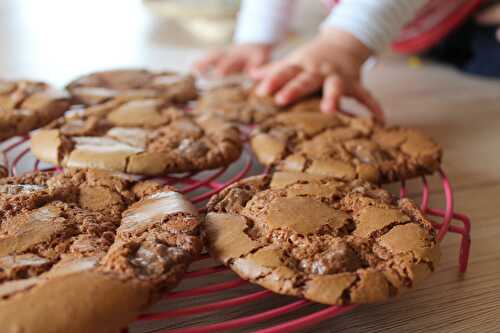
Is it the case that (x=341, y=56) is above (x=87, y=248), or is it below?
above

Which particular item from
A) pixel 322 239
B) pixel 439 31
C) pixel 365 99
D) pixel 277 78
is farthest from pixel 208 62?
pixel 322 239

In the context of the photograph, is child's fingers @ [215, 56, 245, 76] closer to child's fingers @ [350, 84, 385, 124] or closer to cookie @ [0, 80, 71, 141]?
child's fingers @ [350, 84, 385, 124]

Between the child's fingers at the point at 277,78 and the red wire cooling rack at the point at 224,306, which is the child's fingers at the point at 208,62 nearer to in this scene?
the child's fingers at the point at 277,78

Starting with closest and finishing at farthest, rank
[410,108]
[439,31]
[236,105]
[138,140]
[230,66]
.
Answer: [138,140] → [236,105] → [410,108] → [230,66] → [439,31]

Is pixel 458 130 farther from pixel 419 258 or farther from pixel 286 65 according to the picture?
pixel 419 258

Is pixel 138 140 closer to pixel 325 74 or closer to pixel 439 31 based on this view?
pixel 325 74

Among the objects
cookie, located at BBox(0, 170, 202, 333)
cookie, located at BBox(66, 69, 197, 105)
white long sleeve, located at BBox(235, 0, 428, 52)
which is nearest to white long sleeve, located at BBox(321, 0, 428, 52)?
white long sleeve, located at BBox(235, 0, 428, 52)

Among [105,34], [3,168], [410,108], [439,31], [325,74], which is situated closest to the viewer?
[3,168]
